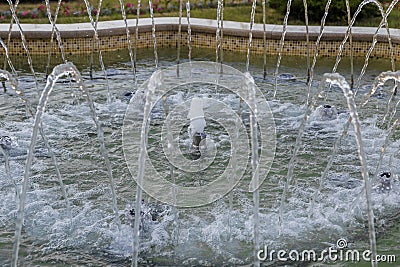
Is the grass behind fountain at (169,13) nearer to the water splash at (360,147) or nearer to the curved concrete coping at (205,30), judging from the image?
the curved concrete coping at (205,30)

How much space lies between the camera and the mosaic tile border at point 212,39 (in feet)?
30.1

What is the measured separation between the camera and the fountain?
414 centimetres

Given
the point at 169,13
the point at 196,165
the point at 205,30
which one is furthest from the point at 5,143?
the point at 169,13

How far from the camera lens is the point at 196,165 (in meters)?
5.47

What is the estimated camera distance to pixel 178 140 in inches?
238

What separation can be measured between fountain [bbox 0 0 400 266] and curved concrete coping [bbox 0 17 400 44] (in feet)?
1.42

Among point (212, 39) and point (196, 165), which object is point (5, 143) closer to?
point (196, 165)

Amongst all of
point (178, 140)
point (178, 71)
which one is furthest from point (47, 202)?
point (178, 71)

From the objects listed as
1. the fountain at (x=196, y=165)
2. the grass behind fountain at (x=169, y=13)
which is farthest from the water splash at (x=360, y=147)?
the grass behind fountain at (x=169, y=13)

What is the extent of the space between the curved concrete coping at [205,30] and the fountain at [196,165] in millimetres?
433

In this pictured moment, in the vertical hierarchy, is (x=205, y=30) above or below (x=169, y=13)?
below

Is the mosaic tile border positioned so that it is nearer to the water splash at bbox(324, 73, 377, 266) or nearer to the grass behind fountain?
the grass behind fountain

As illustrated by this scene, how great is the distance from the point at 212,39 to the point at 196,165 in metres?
4.47

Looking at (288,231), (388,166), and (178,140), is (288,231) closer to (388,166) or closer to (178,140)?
(388,166)
